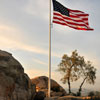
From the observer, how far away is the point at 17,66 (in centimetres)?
1703

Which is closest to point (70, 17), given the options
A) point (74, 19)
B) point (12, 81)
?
point (74, 19)

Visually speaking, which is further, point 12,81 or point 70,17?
point 70,17

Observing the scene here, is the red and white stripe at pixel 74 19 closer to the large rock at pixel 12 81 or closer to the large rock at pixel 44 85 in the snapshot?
the large rock at pixel 12 81

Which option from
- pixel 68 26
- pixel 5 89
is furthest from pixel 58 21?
pixel 5 89

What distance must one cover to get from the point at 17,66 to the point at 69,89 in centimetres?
2951

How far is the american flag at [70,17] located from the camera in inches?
852

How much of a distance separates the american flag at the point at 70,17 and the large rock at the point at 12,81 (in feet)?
24.7

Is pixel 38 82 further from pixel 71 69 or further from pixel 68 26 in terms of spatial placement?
pixel 68 26

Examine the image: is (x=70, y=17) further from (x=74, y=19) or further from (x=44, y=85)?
(x=44, y=85)

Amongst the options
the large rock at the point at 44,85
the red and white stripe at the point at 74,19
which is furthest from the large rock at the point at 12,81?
the large rock at the point at 44,85

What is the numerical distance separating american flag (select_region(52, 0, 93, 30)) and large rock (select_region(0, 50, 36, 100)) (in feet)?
24.7

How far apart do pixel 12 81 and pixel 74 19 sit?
1088cm

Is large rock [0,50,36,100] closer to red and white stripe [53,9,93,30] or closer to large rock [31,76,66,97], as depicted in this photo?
red and white stripe [53,9,93,30]

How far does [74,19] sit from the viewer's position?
22.3m
